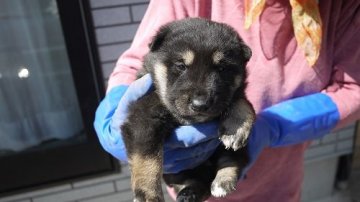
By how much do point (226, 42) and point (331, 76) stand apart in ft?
2.02

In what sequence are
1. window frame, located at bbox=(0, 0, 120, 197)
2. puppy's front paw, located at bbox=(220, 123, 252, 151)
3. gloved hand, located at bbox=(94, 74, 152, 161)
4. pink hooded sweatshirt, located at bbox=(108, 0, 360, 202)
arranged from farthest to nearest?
window frame, located at bbox=(0, 0, 120, 197) → pink hooded sweatshirt, located at bbox=(108, 0, 360, 202) → gloved hand, located at bbox=(94, 74, 152, 161) → puppy's front paw, located at bbox=(220, 123, 252, 151)

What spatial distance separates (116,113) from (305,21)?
2.87 ft

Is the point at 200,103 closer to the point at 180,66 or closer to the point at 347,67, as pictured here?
the point at 180,66

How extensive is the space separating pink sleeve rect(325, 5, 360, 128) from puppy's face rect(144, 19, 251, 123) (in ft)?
1.52

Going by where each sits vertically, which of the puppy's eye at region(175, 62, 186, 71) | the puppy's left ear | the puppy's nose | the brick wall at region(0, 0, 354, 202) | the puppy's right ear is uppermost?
the puppy's right ear

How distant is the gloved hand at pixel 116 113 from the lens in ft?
5.49

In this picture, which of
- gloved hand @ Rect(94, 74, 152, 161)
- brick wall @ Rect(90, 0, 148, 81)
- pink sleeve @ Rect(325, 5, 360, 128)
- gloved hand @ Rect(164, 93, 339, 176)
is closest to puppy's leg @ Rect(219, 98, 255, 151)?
gloved hand @ Rect(164, 93, 339, 176)

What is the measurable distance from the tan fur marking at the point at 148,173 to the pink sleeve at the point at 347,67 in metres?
0.86

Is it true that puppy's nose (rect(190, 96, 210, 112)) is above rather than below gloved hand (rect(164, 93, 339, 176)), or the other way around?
above

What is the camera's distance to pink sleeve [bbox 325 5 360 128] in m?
1.77

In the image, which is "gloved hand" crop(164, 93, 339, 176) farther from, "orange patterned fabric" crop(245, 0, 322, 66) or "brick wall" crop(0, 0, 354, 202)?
"brick wall" crop(0, 0, 354, 202)

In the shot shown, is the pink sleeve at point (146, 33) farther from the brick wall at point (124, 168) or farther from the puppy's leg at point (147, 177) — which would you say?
the brick wall at point (124, 168)

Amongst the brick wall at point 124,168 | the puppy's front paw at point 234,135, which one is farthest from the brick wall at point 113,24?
the puppy's front paw at point 234,135

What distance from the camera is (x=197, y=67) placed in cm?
156
